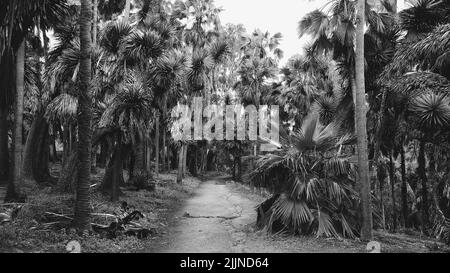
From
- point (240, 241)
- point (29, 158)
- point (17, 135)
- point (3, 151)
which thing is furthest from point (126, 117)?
point (3, 151)

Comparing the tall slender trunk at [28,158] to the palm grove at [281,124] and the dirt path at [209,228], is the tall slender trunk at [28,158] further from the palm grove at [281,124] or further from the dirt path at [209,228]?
the dirt path at [209,228]

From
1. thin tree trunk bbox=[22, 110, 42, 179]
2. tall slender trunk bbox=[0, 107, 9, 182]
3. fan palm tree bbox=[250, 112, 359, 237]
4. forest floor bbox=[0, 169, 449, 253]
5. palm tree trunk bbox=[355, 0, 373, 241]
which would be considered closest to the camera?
forest floor bbox=[0, 169, 449, 253]

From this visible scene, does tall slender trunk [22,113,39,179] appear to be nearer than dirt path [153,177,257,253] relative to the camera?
No

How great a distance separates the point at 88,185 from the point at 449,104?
10.0 m

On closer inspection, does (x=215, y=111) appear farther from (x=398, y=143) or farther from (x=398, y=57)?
(x=398, y=57)

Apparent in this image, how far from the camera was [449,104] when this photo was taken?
10.4 m

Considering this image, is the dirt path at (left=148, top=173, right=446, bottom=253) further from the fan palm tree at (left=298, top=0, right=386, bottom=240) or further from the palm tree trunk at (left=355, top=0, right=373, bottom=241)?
the fan palm tree at (left=298, top=0, right=386, bottom=240)

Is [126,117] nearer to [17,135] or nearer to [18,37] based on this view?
[17,135]

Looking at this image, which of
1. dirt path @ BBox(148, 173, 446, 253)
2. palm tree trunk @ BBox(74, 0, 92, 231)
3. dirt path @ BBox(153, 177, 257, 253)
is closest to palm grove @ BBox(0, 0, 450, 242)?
palm tree trunk @ BBox(74, 0, 92, 231)

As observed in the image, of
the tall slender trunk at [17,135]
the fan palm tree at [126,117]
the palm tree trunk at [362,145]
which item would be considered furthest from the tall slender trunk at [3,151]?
the palm tree trunk at [362,145]

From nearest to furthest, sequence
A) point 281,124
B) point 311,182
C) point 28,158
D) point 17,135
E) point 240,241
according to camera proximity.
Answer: point 240,241 → point 311,182 → point 17,135 → point 281,124 → point 28,158

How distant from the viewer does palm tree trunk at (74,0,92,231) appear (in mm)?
8898

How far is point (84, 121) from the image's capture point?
8.96 m

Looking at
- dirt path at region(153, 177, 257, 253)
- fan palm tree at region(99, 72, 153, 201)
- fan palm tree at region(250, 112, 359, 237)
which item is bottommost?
dirt path at region(153, 177, 257, 253)
